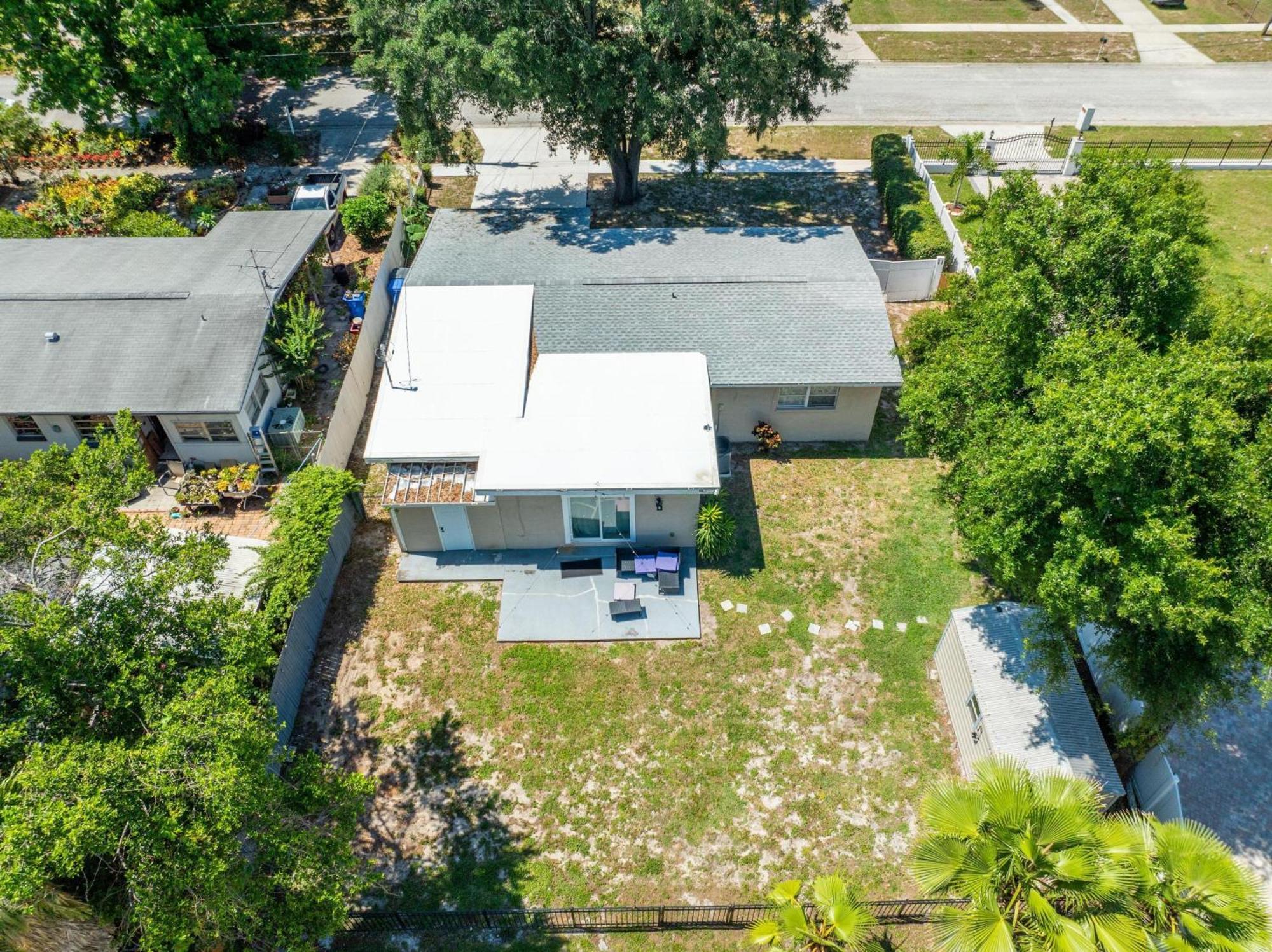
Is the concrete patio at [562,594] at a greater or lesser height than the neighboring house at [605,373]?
lesser

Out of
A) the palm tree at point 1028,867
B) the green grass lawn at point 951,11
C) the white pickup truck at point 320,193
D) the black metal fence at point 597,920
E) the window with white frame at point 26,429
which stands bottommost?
the black metal fence at point 597,920

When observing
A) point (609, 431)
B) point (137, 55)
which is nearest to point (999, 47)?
point (609, 431)

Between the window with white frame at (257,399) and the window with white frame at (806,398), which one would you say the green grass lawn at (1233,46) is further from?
the window with white frame at (257,399)

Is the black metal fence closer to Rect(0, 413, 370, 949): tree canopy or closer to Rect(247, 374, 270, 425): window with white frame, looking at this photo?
Rect(0, 413, 370, 949): tree canopy

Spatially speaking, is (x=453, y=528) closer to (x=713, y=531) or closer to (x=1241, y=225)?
(x=713, y=531)

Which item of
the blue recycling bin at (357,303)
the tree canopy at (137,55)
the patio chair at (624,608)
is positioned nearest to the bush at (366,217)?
the blue recycling bin at (357,303)

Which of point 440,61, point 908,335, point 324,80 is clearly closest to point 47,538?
point 908,335

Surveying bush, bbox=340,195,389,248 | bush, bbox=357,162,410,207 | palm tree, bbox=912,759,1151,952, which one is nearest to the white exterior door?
palm tree, bbox=912,759,1151,952

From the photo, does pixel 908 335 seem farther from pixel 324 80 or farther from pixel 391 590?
pixel 324 80
